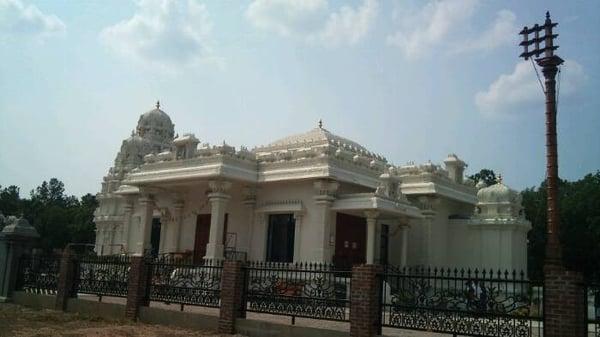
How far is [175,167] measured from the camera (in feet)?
78.2

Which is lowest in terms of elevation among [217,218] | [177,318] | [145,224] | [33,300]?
[33,300]

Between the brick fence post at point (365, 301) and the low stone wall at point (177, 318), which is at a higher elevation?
the brick fence post at point (365, 301)

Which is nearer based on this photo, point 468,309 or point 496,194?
point 468,309

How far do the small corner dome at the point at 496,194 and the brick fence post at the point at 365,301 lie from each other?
14969 mm

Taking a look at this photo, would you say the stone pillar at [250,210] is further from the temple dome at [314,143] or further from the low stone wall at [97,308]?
the low stone wall at [97,308]

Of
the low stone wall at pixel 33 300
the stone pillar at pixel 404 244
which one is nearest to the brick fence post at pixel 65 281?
the low stone wall at pixel 33 300

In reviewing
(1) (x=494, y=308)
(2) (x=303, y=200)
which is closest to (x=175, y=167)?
(2) (x=303, y=200)

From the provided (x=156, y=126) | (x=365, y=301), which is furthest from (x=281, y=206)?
(x=156, y=126)

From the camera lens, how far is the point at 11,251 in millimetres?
17344

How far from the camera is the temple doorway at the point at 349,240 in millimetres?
21984

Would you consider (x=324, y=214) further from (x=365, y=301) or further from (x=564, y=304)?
(x=564, y=304)

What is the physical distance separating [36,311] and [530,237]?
33.7 m

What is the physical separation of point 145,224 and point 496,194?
14.6m

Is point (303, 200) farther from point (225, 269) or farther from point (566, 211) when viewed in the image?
point (566, 211)
